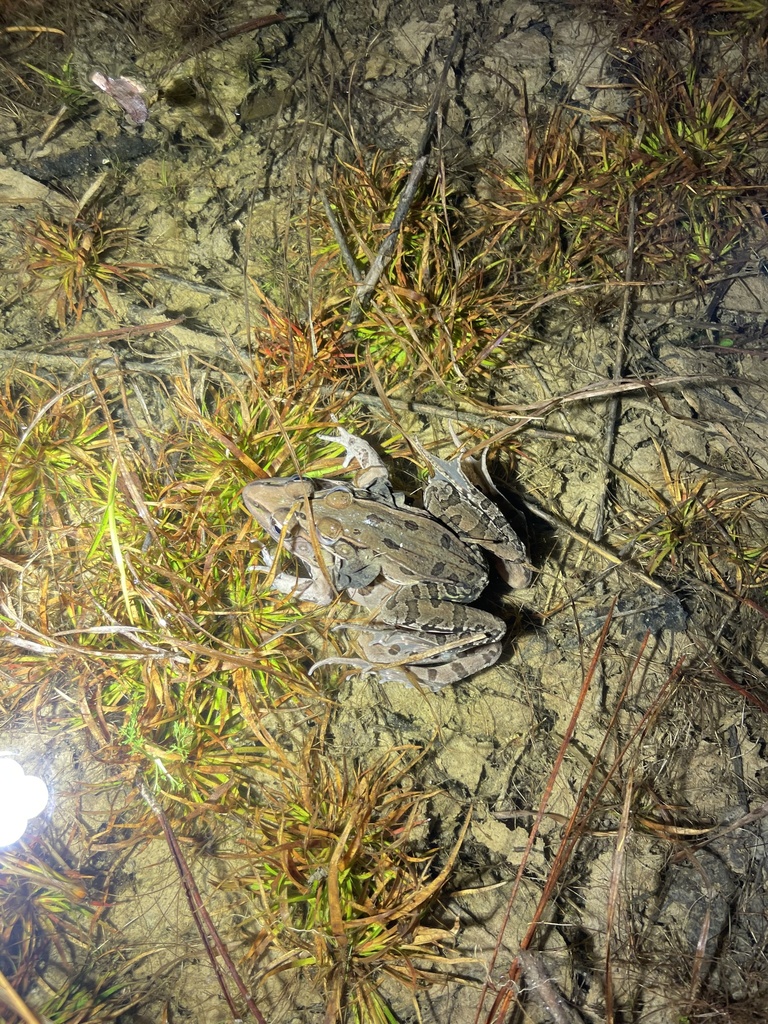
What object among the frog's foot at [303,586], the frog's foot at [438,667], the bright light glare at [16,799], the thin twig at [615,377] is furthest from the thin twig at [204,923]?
the thin twig at [615,377]

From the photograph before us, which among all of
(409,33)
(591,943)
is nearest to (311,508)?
(591,943)

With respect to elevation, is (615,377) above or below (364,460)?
above

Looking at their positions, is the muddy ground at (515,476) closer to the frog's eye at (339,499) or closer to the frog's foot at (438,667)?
the frog's foot at (438,667)

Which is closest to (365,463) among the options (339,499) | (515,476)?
(339,499)

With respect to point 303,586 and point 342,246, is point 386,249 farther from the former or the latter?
point 303,586

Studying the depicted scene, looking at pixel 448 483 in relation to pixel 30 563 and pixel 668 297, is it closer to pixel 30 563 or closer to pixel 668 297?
pixel 668 297

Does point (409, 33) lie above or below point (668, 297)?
above
